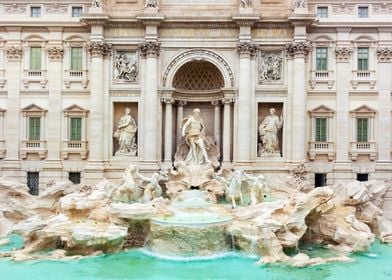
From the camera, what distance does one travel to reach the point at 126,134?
79.0 ft

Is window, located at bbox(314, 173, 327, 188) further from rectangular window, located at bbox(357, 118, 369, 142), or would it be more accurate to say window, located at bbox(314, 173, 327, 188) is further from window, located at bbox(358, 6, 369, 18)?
window, located at bbox(358, 6, 369, 18)

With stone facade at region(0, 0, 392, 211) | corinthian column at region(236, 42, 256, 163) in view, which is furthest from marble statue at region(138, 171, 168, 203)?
corinthian column at region(236, 42, 256, 163)

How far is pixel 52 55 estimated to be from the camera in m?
24.5

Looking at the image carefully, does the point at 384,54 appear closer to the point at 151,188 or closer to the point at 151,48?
the point at 151,48

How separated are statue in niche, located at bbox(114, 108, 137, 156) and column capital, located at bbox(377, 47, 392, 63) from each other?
14923 millimetres

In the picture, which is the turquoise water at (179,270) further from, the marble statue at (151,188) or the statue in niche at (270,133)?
the statue in niche at (270,133)

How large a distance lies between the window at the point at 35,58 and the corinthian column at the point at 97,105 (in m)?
3.41

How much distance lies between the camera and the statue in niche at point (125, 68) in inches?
953

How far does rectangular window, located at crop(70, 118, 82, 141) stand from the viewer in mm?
24656

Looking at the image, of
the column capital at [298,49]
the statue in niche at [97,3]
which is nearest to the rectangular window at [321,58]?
the column capital at [298,49]

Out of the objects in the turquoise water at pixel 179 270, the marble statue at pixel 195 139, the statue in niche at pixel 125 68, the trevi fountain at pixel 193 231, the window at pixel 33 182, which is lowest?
the turquoise water at pixel 179 270

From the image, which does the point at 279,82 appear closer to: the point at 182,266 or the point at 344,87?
the point at 344,87

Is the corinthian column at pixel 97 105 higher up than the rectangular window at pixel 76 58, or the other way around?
the rectangular window at pixel 76 58

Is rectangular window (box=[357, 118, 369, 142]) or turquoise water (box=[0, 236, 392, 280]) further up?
rectangular window (box=[357, 118, 369, 142])
